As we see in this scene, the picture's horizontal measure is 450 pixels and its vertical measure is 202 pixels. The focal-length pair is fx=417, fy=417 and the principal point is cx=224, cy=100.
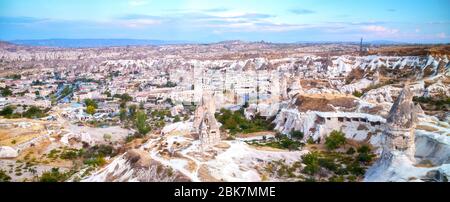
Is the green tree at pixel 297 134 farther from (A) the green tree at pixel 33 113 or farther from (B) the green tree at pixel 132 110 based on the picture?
(A) the green tree at pixel 33 113

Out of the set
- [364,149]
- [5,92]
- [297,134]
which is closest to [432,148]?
[364,149]

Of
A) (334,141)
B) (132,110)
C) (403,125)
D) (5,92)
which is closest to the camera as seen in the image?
(403,125)

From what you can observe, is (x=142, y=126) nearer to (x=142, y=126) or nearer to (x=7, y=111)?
(x=142, y=126)

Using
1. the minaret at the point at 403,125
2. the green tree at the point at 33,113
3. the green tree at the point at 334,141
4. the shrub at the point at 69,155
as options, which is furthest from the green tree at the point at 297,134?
the green tree at the point at 33,113

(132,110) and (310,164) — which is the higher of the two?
(310,164)

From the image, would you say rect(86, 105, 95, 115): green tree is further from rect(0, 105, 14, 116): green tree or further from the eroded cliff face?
the eroded cliff face

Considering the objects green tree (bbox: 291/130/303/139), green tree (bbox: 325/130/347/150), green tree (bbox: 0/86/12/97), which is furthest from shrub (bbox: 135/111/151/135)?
green tree (bbox: 0/86/12/97)
